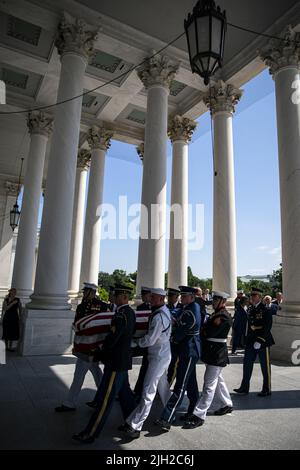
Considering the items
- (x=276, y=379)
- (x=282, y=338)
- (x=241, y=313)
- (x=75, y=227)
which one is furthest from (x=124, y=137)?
(x=276, y=379)

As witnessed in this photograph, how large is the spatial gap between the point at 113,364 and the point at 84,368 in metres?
2.61

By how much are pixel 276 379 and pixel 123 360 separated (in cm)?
1113

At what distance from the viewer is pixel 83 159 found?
47.2 m

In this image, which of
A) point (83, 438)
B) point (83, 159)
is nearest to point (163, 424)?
point (83, 438)

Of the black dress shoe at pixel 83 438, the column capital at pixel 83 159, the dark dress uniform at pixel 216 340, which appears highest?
the column capital at pixel 83 159

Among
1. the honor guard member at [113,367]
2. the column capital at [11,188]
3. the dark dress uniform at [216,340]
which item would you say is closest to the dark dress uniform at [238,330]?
the dark dress uniform at [216,340]

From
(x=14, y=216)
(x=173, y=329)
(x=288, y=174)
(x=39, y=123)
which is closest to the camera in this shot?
(x=173, y=329)

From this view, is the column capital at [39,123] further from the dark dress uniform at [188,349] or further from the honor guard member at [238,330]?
the dark dress uniform at [188,349]

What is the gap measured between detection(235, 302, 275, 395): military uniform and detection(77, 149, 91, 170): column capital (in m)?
37.1

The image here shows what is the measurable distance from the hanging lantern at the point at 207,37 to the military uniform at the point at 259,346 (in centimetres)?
997

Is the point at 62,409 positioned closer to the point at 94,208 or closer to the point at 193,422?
the point at 193,422

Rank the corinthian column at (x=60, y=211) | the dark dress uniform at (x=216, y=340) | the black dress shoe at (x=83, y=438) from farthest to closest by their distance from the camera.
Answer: the corinthian column at (x=60, y=211) < the dark dress uniform at (x=216, y=340) < the black dress shoe at (x=83, y=438)

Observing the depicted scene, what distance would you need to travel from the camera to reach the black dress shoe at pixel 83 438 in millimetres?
8859
